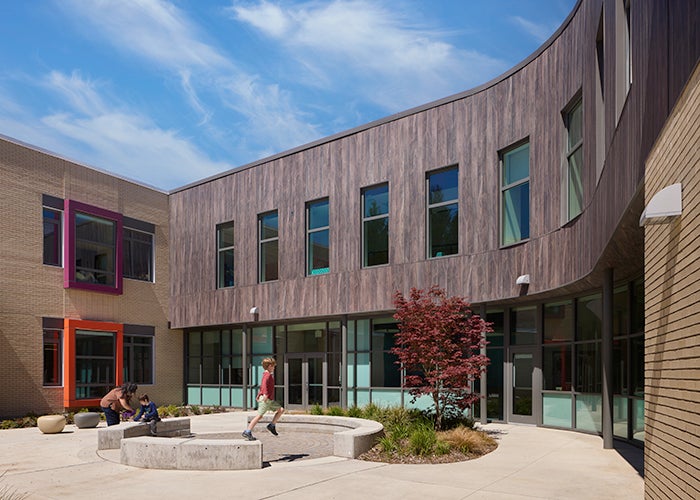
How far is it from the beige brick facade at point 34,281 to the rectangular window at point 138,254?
58 centimetres

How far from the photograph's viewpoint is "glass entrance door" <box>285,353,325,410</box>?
81.5 feet

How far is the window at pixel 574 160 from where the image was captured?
15.8 m

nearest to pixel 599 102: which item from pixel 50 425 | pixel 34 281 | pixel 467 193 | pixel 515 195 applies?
pixel 515 195

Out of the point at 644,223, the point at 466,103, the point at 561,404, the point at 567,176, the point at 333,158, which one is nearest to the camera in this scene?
the point at 644,223

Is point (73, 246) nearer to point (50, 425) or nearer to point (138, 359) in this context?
point (138, 359)

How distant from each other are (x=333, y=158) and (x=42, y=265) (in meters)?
11.4

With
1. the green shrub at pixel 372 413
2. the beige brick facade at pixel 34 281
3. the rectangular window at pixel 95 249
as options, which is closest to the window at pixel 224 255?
the beige brick facade at pixel 34 281

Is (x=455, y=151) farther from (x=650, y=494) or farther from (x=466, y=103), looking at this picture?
(x=650, y=494)

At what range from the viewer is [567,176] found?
652 inches

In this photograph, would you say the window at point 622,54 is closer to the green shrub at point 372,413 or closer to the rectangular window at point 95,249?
the green shrub at point 372,413

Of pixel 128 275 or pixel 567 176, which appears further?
pixel 128 275

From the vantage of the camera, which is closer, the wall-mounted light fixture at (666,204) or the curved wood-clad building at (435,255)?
the wall-mounted light fixture at (666,204)

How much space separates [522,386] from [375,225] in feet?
23.5

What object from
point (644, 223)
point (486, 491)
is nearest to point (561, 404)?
point (486, 491)
